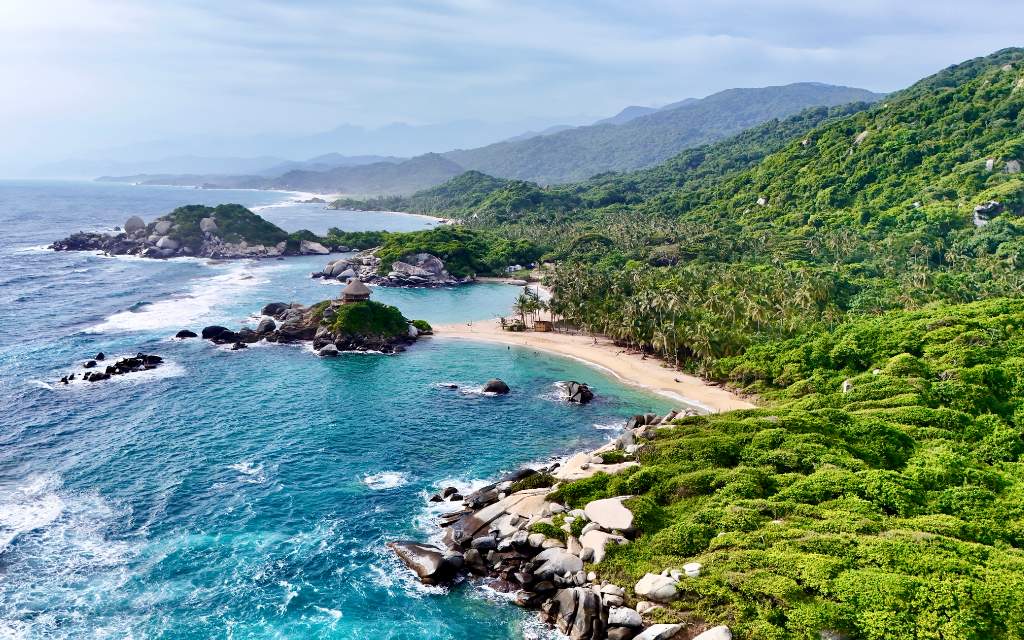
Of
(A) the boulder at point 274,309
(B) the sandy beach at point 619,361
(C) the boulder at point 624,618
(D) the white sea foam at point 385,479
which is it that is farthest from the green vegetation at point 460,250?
(C) the boulder at point 624,618

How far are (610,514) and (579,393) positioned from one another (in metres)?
34.0

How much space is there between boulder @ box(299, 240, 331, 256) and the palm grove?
9276cm

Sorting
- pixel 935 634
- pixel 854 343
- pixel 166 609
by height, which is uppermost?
pixel 854 343

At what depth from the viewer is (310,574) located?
42.5m

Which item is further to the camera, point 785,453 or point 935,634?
point 785,453

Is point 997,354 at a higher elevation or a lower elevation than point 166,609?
higher

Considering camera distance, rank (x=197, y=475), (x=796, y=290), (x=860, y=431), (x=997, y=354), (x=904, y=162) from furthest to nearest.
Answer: (x=904, y=162)
(x=796, y=290)
(x=997, y=354)
(x=197, y=475)
(x=860, y=431)

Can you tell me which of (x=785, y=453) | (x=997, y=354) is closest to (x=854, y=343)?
(x=997, y=354)

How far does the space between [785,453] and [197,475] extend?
163 feet

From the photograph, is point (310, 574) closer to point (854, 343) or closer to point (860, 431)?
point (860, 431)

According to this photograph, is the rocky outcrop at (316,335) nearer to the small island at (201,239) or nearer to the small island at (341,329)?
the small island at (341,329)

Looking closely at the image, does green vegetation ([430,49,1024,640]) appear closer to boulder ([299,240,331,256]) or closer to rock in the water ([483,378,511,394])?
rock in the water ([483,378,511,394])

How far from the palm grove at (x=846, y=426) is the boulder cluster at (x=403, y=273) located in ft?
125

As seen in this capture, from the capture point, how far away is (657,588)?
116ft
